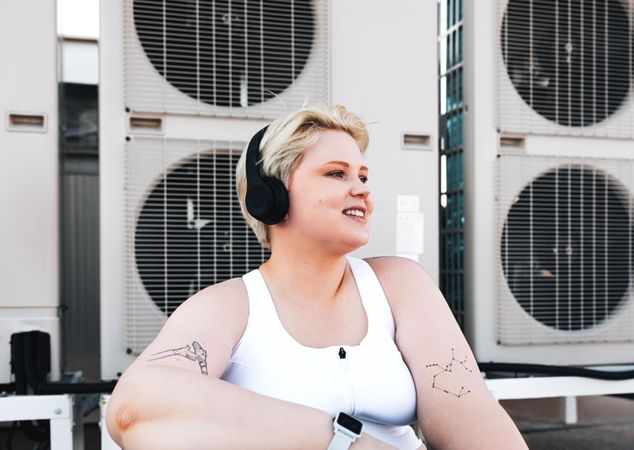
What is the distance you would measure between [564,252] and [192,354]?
3.63 ft

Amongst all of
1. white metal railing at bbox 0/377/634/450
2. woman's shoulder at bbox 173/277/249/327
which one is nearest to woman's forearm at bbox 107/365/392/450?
woman's shoulder at bbox 173/277/249/327

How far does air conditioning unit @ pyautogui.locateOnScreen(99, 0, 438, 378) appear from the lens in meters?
1.26

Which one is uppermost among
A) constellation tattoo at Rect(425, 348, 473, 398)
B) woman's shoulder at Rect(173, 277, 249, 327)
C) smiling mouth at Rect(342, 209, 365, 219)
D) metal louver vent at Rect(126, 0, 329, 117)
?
metal louver vent at Rect(126, 0, 329, 117)

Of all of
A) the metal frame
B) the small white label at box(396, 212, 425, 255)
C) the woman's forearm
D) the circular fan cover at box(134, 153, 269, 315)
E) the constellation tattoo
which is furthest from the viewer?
the small white label at box(396, 212, 425, 255)

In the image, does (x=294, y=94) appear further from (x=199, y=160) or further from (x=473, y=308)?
(x=473, y=308)

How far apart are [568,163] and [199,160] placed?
1024 millimetres

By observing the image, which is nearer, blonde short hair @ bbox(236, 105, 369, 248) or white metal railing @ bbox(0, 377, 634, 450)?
blonde short hair @ bbox(236, 105, 369, 248)

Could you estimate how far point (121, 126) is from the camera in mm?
1266

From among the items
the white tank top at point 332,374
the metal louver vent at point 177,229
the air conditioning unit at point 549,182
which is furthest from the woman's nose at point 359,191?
the air conditioning unit at point 549,182

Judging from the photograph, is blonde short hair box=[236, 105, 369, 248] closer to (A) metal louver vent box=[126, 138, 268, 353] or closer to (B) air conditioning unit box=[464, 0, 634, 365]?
(A) metal louver vent box=[126, 138, 268, 353]

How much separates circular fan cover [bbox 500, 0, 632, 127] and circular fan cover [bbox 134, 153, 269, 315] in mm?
860

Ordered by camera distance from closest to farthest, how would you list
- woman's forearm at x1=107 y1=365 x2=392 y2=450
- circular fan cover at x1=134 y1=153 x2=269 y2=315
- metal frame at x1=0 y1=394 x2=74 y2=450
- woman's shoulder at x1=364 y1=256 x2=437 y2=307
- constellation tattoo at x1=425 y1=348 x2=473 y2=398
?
woman's forearm at x1=107 y1=365 x2=392 y2=450 < constellation tattoo at x1=425 y1=348 x2=473 y2=398 < woman's shoulder at x1=364 y1=256 x2=437 y2=307 < metal frame at x1=0 y1=394 x2=74 y2=450 < circular fan cover at x1=134 y1=153 x2=269 y2=315

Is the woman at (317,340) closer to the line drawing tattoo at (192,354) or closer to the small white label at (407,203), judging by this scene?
the line drawing tattoo at (192,354)

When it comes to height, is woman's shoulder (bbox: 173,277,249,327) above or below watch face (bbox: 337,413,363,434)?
above
